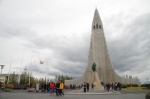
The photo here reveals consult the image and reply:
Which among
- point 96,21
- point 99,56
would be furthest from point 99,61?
point 96,21

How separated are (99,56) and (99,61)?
7.12ft

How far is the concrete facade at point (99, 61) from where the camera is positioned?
72125 millimetres

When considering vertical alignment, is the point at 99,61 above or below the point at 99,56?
below

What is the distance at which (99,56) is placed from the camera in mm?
75500

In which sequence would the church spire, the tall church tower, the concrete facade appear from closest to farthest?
the concrete facade, the tall church tower, the church spire

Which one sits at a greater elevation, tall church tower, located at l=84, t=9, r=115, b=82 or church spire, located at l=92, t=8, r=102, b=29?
church spire, located at l=92, t=8, r=102, b=29

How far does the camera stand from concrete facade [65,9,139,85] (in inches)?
2840

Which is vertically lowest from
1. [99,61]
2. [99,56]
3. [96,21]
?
[99,61]

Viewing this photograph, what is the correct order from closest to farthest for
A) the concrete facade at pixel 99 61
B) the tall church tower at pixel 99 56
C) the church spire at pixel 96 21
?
the concrete facade at pixel 99 61, the tall church tower at pixel 99 56, the church spire at pixel 96 21

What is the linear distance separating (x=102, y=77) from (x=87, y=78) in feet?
19.0

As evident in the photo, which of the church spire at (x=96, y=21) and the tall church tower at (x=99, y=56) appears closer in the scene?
the tall church tower at (x=99, y=56)

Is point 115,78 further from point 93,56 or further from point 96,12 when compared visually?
point 96,12

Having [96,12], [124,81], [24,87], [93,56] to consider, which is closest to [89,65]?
[93,56]

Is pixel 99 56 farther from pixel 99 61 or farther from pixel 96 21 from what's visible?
pixel 96 21
